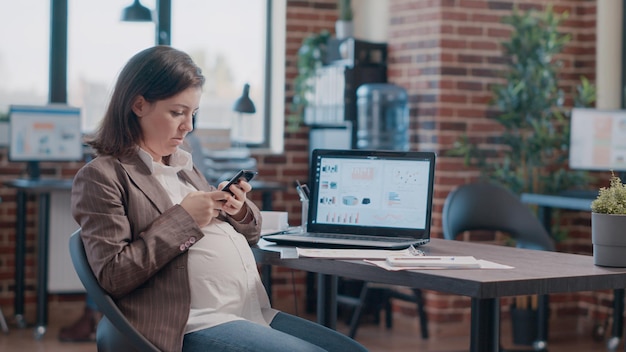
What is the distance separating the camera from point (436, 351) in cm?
477

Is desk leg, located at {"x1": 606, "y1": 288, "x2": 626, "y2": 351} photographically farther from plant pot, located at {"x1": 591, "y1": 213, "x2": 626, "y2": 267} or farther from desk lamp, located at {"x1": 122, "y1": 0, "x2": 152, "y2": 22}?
desk lamp, located at {"x1": 122, "y1": 0, "x2": 152, "y2": 22}

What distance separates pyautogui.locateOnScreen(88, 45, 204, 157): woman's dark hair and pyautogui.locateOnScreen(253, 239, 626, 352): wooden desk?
0.47 m

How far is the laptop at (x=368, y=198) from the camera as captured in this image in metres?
2.64

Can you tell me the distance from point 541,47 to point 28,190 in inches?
106

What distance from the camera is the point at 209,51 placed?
19.4 feet

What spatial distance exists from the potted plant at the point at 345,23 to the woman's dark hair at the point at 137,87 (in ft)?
11.0

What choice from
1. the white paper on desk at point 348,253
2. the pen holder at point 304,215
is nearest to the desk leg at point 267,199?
the pen holder at point 304,215

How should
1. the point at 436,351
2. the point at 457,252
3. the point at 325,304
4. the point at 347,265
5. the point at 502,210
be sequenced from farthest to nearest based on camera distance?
the point at 436,351 → the point at 502,210 → the point at 325,304 → the point at 457,252 → the point at 347,265

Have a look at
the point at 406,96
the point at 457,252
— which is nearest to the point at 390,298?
the point at 406,96

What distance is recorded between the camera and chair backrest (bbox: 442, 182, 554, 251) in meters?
3.94

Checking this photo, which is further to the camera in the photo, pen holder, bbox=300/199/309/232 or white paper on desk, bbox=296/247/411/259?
pen holder, bbox=300/199/309/232

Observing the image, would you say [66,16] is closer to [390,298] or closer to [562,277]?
[390,298]

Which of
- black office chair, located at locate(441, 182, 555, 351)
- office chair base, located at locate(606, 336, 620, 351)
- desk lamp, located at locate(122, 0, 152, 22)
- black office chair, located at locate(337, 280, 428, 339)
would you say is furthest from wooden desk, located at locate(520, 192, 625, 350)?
desk lamp, located at locate(122, 0, 152, 22)

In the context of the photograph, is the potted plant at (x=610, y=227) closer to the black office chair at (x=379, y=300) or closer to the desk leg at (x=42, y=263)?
the black office chair at (x=379, y=300)
